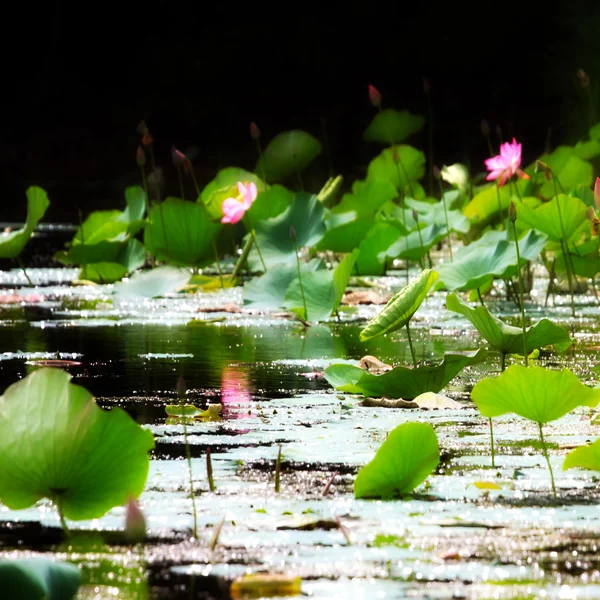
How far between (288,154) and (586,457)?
4.62 m

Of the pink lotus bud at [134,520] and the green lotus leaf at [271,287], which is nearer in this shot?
the pink lotus bud at [134,520]

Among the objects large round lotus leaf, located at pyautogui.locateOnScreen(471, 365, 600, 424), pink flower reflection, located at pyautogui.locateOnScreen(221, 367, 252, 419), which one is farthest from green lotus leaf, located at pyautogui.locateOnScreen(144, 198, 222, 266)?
large round lotus leaf, located at pyautogui.locateOnScreen(471, 365, 600, 424)

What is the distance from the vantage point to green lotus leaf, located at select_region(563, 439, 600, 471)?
1408 mm

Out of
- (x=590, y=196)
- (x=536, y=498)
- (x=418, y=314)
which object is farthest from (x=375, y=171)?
(x=536, y=498)

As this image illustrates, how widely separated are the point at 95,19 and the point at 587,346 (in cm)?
1046

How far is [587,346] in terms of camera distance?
111 inches

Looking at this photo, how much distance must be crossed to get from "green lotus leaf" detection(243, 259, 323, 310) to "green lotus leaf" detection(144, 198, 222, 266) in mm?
968

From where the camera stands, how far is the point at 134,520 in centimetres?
115

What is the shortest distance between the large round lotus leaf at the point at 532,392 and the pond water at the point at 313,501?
0.07m

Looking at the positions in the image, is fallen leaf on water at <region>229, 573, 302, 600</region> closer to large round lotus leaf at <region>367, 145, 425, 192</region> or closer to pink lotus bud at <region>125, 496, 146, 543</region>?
pink lotus bud at <region>125, 496, 146, 543</region>

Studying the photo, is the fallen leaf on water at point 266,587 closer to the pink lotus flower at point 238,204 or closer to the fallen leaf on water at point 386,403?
the fallen leaf on water at point 386,403

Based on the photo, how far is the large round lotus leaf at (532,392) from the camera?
147 centimetres

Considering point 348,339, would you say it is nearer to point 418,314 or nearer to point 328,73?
point 418,314

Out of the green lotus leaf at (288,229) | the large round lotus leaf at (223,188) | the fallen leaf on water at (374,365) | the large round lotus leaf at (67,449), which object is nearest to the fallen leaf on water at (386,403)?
the fallen leaf on water at (374,365)
